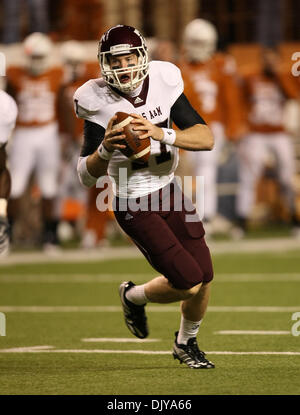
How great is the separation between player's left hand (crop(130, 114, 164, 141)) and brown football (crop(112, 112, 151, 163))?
2 cm

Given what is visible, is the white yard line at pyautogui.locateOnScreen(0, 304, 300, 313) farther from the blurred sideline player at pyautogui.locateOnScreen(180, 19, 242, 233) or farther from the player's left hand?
the blurred sideline player at pyautogui.locateOnScreen(180, 19, 242, 233)

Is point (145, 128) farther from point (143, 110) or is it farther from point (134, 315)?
point (134, 315)

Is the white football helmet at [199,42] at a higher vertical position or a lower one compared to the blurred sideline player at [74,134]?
higher

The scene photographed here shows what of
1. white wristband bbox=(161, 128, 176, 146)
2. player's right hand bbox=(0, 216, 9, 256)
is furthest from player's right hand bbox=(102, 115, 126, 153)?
player's right hand bbox=(0, 216, 9, 256)

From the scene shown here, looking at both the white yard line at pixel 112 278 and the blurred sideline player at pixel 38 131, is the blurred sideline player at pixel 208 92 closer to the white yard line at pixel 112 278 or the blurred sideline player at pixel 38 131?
the blurred sideline player at pixel 38 131

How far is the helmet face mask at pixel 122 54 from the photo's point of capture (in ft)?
16.9

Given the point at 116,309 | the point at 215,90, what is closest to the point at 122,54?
the point at 116,309

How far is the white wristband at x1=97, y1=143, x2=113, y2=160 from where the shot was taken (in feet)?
16.6

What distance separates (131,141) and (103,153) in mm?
177

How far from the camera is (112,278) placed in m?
8.88

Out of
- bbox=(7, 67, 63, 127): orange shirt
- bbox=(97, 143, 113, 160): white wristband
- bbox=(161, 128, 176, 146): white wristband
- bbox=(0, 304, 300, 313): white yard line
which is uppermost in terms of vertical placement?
bbox=(161, 128, 176, 146): white wristband

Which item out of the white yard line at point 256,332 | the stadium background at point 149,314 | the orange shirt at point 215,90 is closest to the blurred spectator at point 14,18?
the stadium background at point 149,314

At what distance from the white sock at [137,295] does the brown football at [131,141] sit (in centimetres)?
70

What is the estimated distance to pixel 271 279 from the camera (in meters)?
8.66
